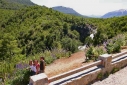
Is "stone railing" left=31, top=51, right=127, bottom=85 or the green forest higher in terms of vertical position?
"stone railing" left=31, top=51, right=127, bottom=85

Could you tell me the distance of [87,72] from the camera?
7684mm

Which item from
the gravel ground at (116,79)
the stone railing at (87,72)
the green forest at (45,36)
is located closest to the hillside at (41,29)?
the green forest at (45,36)

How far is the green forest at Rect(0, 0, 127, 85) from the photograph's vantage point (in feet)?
43.4

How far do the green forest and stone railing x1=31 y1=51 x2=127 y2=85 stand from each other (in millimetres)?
2539

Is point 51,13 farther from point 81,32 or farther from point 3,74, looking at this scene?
point 3,74

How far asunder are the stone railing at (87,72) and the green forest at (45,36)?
2.54m

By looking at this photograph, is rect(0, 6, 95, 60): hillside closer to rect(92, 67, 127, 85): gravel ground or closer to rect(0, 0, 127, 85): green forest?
rect(0, 0, 127, 85): green forest

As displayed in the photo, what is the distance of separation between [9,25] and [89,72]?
77.4 meters

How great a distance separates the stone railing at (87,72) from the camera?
6902 mm

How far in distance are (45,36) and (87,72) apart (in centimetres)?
4815

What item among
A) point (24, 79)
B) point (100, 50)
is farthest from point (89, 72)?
point (100, 50)

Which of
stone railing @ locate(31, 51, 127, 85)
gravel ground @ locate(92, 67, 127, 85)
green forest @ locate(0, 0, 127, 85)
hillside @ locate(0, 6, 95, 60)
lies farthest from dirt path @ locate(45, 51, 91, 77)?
hillside @ locate(0, 6, 95, 60)

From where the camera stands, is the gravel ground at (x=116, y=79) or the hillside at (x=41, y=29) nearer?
the gravel ground at (x=116, y=79)

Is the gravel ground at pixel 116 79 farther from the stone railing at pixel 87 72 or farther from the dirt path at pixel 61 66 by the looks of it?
the dirt path at pixel 61 66
